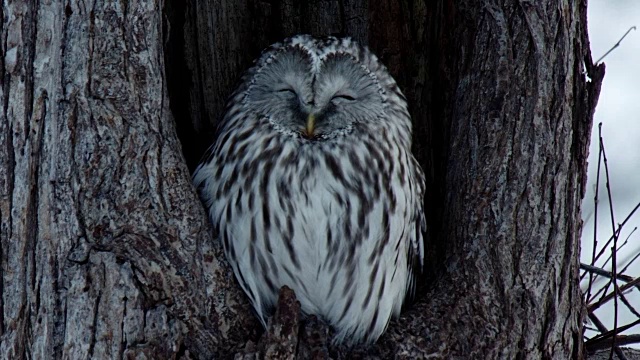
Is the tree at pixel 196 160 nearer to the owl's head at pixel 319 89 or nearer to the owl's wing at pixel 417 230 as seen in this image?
the owl's wing at pixel 417 230

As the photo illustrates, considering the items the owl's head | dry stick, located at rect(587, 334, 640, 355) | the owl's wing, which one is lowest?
dry stick, located at rect(587, 334, 640, 355)

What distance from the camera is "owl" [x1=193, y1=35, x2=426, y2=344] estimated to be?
2.99m

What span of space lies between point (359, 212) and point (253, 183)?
1.16ft

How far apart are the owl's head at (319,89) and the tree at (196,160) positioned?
0.27 metres

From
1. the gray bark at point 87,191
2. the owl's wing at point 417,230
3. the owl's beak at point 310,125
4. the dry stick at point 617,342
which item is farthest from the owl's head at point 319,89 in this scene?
the dry stick at point 617,342

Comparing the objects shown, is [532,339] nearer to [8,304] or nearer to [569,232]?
[569,232]

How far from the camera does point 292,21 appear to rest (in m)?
3.60

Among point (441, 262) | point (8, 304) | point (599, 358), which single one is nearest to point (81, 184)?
point (8, 304)

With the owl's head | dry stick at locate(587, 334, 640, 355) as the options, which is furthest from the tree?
dry stick at locate(587, 334, 640, 355)

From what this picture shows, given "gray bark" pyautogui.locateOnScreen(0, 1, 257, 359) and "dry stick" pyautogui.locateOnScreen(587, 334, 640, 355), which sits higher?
"gray bark" pyautogui.locateOnScreen(0, 1, 257, 359)

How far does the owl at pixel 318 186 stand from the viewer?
9.80 feet

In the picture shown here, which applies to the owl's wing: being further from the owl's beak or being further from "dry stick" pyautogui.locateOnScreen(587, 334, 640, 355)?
"dry stick" pyautogui.locateOnScreen(587, 334, 640, 355)

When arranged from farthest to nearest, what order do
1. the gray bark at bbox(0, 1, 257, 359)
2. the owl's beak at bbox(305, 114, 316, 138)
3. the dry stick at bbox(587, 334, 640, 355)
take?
1. the dry stick at bbox(587, 334, 640, 355)
2. the owl's beak at bbox(305, 114, 316, 138)
3. the gray bark at bbox(0, 1, 257, 359)

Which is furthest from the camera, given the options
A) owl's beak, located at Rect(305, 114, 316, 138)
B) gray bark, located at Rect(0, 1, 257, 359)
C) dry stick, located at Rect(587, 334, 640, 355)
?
dry stick, located at Rect(587, 334, 640, 355)
